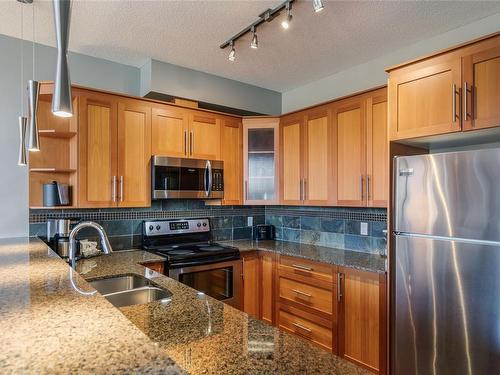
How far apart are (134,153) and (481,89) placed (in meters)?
2.55

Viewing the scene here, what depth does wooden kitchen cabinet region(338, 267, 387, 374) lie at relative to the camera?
7.43 feet

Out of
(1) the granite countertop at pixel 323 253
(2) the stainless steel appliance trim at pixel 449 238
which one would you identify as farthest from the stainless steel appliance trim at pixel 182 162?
(2) the stainless steel appliance trim at pixel 449 238

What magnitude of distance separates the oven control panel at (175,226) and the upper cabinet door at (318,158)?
3.73 ft

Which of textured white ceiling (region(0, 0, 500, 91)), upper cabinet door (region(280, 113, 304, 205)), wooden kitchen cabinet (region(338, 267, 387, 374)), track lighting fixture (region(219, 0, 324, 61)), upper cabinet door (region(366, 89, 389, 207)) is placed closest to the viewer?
track lighting fixture (region(219, 0, 324, 61))

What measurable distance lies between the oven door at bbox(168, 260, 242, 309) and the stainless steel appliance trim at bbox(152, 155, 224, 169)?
936 millimetres

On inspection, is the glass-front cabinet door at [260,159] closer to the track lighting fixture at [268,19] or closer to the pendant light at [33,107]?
the track lighting fixture at [268,19]

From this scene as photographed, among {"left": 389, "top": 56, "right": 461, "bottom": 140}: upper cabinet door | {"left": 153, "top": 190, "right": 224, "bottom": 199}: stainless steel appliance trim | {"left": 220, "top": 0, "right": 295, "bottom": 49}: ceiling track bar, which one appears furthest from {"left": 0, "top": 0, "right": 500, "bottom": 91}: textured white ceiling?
{"left": 153, "top": 190, "right": 224, "bottom": 199}: stainless steel appliance trim

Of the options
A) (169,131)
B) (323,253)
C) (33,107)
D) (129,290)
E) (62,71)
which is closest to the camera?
(62,71)

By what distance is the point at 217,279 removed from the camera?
291 cm

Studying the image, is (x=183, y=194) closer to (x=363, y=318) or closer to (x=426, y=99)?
(x=363, y=318)

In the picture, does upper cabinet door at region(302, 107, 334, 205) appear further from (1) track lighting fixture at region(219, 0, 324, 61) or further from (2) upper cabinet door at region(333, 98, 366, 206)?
(1) track lighting fixture at region(219, 0, 324, 61)

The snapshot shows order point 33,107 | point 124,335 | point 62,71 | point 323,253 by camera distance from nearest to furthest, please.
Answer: point 124,335
point 62,71
point 33,107
point 323,253

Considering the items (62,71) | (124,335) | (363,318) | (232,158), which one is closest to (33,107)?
(62,71)

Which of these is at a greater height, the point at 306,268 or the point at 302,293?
the point at 306,268
